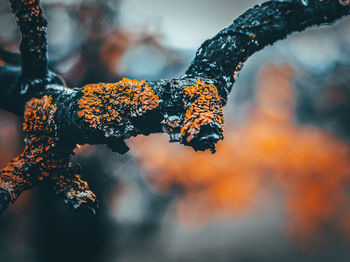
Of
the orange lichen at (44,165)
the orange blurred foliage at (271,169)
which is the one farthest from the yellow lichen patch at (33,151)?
the orange blurred foliage at (271,169)

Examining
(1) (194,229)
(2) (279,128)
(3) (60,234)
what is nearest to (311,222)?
(2) (279,128)

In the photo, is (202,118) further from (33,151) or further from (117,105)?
(33,151)

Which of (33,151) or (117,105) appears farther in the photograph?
(33,151)

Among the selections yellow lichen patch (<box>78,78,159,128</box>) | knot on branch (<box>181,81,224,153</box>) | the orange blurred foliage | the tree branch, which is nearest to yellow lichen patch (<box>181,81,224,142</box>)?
knot on branch (<box>181,81,224,153</box>)

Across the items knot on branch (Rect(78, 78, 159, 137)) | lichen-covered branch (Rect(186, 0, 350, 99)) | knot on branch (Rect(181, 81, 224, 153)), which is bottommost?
knot on branch (Rect(181, 81, 224, 153))

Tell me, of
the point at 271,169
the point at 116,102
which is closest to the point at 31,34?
the point at 116,102

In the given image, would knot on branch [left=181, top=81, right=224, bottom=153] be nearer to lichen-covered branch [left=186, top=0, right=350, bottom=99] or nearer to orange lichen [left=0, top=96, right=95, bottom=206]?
lichen-covered branch [left=186, top=0, right=350, bottom=99]
